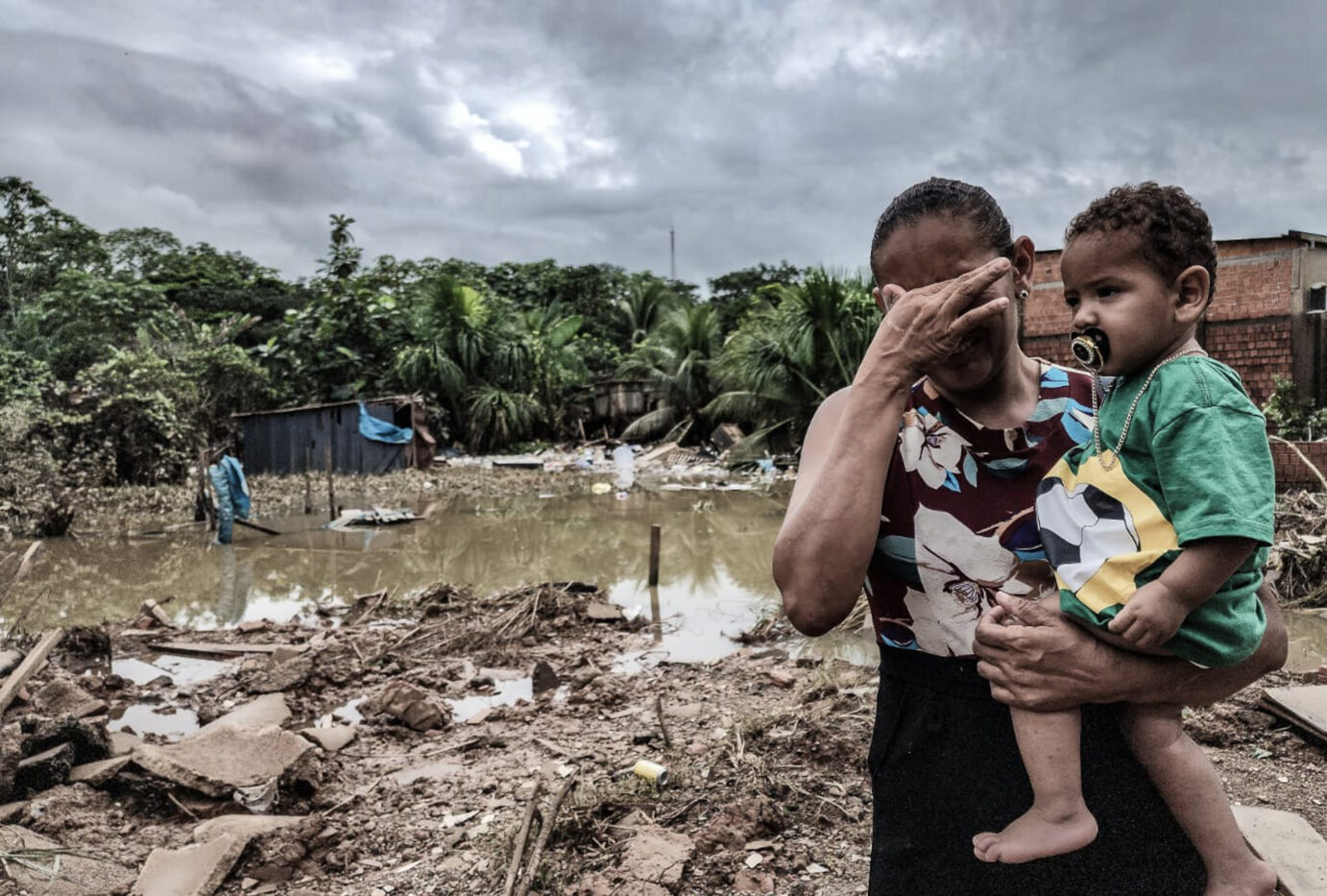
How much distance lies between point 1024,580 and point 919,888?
0.51 metres

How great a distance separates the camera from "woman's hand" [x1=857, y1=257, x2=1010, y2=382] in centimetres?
128

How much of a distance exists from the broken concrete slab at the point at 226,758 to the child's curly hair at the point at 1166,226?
13.7ft

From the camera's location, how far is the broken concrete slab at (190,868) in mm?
3195

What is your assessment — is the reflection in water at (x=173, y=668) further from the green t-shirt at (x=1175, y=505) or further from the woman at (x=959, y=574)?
the green t-shirt at (x=1175, y=505)

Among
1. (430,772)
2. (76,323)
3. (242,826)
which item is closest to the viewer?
(242,826)

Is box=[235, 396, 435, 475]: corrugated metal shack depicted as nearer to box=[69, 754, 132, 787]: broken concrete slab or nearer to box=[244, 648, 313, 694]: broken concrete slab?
box=[244, 648, 313, 694]: broken concrete slab

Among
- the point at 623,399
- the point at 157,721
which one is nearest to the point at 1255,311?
the point at 157,721

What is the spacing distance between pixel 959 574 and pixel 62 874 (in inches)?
137

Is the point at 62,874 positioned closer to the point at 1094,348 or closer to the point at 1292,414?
the point at 1094,348

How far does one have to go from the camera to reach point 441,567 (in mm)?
10500

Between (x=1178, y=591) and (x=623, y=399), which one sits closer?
(x=1178, y=591)

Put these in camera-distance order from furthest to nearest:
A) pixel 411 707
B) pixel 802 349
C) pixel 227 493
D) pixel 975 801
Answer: pixel 802 349
pixel 227 493
pixel 411 707
pixel 975 801

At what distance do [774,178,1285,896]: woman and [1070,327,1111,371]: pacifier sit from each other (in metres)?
0.11

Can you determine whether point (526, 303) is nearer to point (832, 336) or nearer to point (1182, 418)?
A: point (832, 336)
